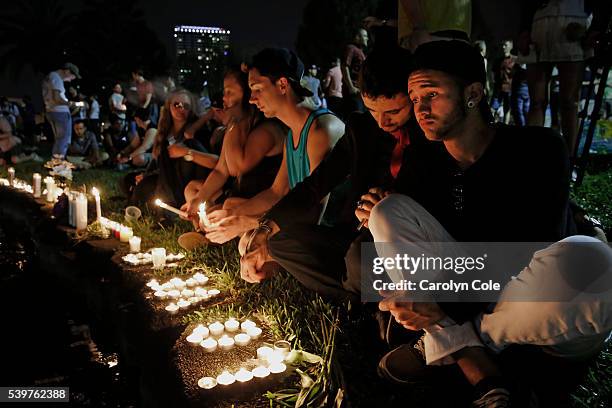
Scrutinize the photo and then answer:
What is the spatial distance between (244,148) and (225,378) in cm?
233

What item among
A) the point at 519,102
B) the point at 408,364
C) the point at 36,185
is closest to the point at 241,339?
the point at 408,364

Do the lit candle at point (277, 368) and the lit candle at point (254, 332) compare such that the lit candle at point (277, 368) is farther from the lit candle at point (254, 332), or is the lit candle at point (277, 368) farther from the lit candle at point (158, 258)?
the lit candle at point (158, 258)

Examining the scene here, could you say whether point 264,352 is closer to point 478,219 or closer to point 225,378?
point 225,378

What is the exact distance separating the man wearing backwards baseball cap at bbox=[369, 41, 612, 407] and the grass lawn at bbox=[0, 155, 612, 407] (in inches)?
10.6

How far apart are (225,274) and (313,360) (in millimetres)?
1338

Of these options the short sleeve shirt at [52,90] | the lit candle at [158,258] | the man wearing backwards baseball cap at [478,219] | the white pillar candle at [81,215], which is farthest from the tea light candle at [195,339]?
the short sleeve shirt at [52,90]

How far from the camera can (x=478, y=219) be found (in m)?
2.10

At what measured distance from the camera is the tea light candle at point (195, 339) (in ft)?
→ 8.38

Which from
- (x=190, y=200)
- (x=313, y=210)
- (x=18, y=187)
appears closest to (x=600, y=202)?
(x=313, y=210)

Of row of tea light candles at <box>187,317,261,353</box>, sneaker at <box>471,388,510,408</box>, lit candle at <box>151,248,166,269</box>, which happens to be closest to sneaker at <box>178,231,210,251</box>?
lit candle at <box>151,248,166,269</box>

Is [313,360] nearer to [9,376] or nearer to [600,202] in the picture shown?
[9,376]

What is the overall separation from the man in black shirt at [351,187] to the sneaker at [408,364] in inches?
20.6

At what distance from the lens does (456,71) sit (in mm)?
2070

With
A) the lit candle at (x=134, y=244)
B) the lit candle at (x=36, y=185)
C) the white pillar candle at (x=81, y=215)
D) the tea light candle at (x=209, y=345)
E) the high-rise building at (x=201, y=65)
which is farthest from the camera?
the high-rise building at (x=201, y=65)
